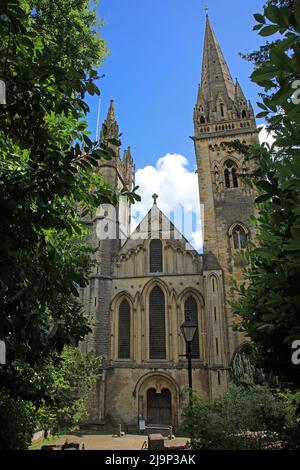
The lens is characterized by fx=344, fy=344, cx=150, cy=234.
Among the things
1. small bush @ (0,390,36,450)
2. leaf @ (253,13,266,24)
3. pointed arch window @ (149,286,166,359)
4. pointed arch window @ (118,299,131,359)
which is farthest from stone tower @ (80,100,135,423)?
leaf @ (253,13,266,24)

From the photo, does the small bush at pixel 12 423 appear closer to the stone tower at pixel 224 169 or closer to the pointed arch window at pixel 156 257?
the stone tower at pixel 224 169

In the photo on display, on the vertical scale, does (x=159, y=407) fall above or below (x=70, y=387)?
below

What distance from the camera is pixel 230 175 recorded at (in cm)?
2498

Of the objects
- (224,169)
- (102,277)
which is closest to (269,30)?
(102,277)

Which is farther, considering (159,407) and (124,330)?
(124,330)

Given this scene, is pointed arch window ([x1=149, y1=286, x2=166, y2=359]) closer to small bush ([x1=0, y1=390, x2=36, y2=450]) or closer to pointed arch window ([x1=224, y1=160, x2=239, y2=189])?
pointed arch window ([x1=224, y1=160, x2=239, y2=189])

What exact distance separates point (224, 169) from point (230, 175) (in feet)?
2.22

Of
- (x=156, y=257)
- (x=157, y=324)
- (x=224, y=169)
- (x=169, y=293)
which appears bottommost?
(x=157, y=324)

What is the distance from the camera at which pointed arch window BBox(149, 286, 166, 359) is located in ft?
71.9

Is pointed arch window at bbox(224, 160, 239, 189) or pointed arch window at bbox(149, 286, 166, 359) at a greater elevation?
pointed arch window at bbox(224, 160, 239, 189)

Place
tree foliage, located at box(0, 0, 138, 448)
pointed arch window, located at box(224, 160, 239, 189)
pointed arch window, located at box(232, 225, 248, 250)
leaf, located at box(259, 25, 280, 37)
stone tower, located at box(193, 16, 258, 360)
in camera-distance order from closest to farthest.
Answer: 1. leaf, located at box(259, 25, 280, 37)
2. tree foliage, located at box(0, 0, 138, 448)
3. stone tower, located at box(193, 16, 258, 360)
4. pointed arch window, located at box(232, 225, 248, 250)
5. pointed arch window, located at box(224, 160, 239, 189)

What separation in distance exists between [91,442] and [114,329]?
7.29 meters

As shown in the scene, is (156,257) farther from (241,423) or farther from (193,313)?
(241,423)

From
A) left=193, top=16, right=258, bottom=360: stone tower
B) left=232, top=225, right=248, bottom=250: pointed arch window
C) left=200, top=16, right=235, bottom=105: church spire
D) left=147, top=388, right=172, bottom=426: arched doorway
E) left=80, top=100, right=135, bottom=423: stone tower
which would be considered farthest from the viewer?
left=200, top=16, right=235, bottom=105: church spire
